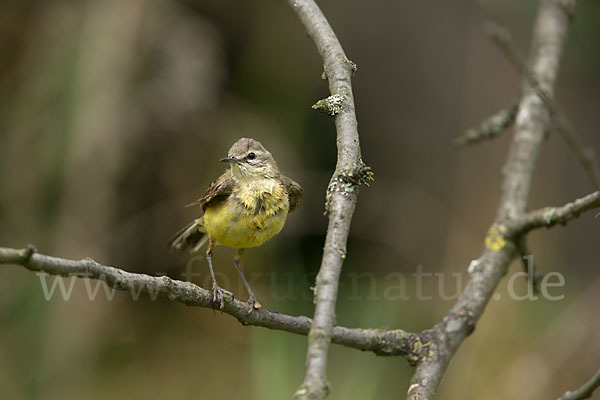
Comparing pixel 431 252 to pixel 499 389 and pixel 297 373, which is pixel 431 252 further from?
pixel 297 373

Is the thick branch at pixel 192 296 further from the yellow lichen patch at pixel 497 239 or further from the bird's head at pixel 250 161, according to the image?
the bird's head at pixel 250 161

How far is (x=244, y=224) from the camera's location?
13.4ft

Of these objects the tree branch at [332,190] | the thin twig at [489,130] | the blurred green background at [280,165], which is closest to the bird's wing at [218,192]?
the blurred green background at [280,165]

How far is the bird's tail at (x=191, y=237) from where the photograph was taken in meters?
4.73

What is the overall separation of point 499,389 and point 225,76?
13.5ft

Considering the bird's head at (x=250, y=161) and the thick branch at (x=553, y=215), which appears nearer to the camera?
the thick branch at (x=553, y=215)

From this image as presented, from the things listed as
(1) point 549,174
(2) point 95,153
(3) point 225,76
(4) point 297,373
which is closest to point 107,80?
(2) point 95,153

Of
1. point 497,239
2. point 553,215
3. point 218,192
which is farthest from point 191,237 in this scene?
point 553,215

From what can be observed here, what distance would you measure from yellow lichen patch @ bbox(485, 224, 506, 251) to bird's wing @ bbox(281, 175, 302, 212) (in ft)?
4.01

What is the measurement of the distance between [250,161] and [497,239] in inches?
65.3

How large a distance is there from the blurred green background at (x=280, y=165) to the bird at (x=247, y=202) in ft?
3.58

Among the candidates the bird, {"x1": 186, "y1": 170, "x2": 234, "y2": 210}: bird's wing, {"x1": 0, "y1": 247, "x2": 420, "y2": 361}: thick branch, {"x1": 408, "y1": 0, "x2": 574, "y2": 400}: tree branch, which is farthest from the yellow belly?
{"x1": 408, "y1": 0, "x2": 574, "y2": 400}: tree branch

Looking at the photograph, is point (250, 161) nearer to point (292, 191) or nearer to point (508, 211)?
point (292, 191)

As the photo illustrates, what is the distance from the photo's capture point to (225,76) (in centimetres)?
714
